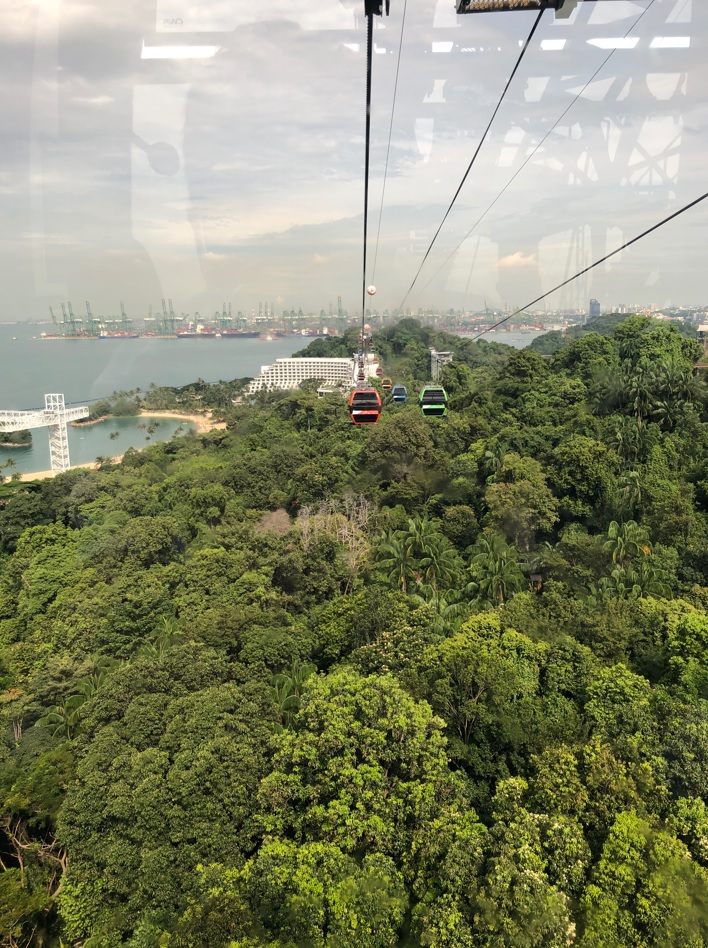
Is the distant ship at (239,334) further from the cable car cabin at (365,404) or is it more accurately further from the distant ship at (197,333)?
the cable car cabin at (365,404)

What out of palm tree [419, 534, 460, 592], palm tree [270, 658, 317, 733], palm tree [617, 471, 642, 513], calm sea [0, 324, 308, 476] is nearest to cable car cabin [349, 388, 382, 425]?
palm tree [419, 534, 460, 592]

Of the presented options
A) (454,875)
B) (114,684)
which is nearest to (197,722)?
(114,684)

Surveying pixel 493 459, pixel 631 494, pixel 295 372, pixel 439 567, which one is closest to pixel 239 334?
pixel 295 372

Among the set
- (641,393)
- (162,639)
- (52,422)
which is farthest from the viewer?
(52,422)

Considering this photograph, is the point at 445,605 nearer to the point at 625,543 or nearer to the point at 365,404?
the point at 625,543

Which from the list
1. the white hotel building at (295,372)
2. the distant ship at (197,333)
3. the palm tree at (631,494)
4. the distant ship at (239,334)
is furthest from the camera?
the white hotel building at (295,372)

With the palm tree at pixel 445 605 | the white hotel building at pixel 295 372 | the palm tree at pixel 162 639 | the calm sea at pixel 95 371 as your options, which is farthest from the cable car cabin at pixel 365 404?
the white hotel building at pixel 295 372

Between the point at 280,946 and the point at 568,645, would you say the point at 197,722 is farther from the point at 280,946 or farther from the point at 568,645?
the point at 568,645

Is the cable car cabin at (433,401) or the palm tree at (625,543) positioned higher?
the cable car cabin at (433,401)
